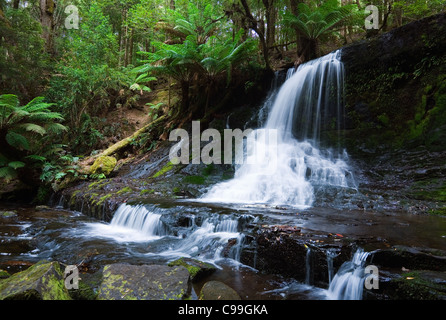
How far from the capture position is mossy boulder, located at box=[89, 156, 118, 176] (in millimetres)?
9125

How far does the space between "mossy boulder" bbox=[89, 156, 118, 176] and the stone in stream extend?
23.6 ft

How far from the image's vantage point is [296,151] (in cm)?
752

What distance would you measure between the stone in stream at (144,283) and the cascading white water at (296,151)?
322 cm

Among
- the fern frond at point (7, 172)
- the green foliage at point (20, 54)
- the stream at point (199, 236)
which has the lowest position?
the stream at point (199, 236)

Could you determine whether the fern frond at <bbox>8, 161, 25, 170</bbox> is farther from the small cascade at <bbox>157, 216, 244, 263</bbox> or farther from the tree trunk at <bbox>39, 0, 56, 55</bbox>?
the tree trunk at <bbox>39, 0, 56, 55</bbox>

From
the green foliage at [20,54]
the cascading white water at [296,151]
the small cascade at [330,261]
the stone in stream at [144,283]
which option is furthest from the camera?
the green foliage at [20,54]

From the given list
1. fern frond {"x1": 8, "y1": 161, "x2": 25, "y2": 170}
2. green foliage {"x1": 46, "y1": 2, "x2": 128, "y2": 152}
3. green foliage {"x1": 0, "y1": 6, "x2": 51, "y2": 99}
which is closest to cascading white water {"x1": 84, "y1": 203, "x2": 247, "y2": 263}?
fern frond {"x1": 8, "y1": 161, "x2": 25, "y2": 170}

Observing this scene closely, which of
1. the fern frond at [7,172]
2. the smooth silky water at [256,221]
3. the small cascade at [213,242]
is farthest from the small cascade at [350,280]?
the fern frond at [7,172]

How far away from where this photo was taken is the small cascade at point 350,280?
2430 mm

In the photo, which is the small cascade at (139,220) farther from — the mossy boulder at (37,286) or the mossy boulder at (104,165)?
the mossy boulder at (104,165)

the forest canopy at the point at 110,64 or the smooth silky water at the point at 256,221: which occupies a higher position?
the forest canopy at the point at 110,64

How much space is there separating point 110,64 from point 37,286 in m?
13.8

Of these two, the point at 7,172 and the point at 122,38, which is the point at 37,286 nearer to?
the point at 7,172

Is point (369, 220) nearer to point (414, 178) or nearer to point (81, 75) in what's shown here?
point (414, 178)
